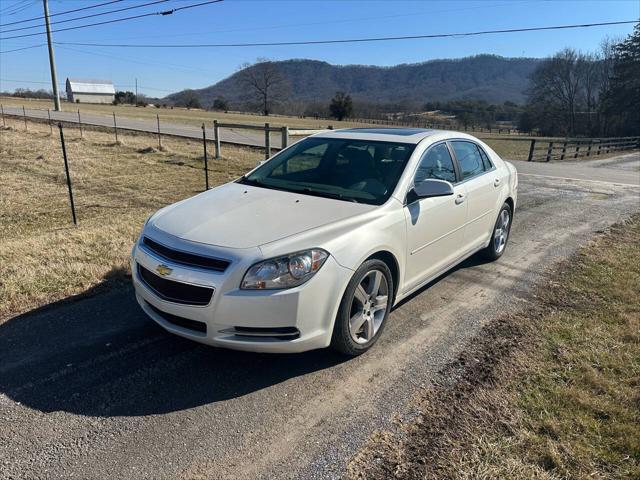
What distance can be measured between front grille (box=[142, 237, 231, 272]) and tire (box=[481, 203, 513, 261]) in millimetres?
3745

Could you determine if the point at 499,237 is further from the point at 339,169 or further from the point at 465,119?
the point at 465,119

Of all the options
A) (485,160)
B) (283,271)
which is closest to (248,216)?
(283,271)

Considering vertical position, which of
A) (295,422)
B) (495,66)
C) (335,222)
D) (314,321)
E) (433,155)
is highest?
(495,66)

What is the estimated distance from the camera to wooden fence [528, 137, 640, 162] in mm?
22517

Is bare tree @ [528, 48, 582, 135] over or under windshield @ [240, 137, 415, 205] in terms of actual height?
over

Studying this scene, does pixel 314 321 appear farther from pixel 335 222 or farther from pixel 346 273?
pixel 335 222

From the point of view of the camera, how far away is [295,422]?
2.73 m

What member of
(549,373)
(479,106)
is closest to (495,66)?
(479,106)

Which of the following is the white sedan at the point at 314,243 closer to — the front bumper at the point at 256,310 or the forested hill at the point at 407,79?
the front bumper at the point at 256,310

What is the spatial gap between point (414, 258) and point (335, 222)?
970mm

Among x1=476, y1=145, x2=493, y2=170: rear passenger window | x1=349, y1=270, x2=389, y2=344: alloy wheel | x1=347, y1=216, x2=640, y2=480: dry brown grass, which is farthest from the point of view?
x1=476, y1=145, x2=493, y2=170: rear passenger window

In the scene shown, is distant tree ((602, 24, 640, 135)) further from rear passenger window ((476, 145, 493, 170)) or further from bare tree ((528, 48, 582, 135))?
rear passenger window ((476, 145, 493, 170))

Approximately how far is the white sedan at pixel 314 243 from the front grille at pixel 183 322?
10 mm

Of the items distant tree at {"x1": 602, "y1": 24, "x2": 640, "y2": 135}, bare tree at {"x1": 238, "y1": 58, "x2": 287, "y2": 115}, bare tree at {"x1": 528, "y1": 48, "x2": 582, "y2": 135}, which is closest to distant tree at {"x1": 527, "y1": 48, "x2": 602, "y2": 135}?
bare tree at {"x1": 528, "y1": 48, "x2": 582, "y2": 135}
